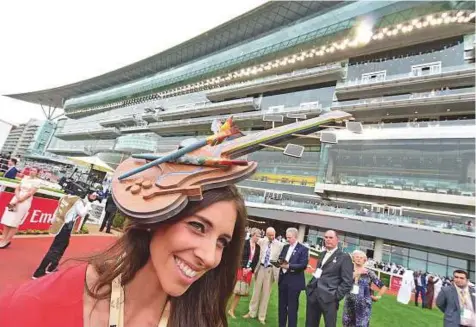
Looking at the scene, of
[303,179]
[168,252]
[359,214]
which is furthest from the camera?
[303,179]

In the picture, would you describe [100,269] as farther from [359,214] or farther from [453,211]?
[453,211]

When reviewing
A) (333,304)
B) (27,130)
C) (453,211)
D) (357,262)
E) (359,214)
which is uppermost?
(27,130)

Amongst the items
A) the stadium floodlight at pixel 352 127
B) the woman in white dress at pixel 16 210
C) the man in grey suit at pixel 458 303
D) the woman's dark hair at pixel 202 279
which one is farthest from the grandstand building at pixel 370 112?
the woman's dark hair at pixel 202 279

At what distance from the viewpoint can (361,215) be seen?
61.1 feet

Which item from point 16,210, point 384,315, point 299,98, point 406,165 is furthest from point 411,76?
point 16,210

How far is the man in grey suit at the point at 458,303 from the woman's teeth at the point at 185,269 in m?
4.55

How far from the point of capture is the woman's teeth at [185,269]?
3.12 feet

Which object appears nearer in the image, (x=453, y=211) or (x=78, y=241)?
(x=78, y=241)

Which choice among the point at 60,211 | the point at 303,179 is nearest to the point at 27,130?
the point at 303,179

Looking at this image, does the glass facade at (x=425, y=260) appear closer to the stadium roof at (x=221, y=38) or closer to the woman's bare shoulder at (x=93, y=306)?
the woman's bare shoulder at (x=93, y=306)

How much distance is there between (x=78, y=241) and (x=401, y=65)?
25168 mm

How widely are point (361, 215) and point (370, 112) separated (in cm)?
902

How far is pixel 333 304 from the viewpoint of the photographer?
3.80m

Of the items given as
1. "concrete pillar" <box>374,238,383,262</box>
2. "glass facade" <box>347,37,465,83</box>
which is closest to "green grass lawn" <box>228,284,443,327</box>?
"concrete pillar" <box>374,238,383,262</box>
